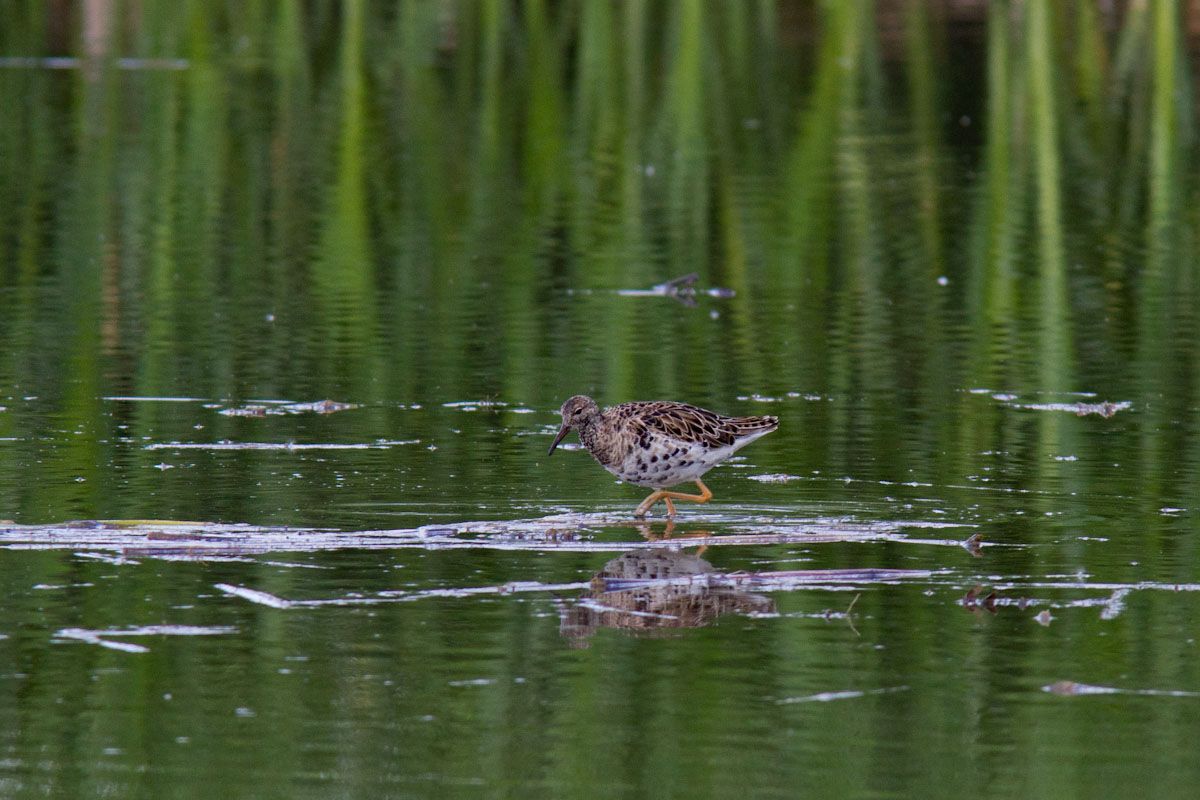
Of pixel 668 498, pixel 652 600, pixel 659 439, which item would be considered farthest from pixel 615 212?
pixel 652 600

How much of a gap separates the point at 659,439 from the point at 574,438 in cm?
218

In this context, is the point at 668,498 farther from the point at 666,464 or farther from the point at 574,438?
the point at 574,438

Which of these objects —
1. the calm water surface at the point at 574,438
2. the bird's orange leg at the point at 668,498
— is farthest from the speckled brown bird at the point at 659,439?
the calm water surface at the point at 574,438

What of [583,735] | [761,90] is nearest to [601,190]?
[761,90]

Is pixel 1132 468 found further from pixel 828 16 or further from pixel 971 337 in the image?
pixel 828 16

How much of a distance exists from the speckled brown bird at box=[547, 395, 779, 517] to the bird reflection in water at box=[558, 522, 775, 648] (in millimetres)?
1135

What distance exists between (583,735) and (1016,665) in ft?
5.93

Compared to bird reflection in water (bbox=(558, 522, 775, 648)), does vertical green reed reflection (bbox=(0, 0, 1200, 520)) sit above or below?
→ above

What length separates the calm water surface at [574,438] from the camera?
712cm

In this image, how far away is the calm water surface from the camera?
712 cm

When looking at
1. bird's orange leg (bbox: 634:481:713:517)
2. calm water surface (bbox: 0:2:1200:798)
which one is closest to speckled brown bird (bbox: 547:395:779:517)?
bird's orange leg (bbox: 634:481:713:517)

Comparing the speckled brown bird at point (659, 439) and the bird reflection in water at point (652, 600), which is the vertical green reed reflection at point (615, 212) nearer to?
the speckled brown bird at point (659, 439)

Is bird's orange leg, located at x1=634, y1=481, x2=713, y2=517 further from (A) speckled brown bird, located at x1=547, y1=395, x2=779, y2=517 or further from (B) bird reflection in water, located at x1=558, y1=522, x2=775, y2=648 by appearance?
(B) bird reflection in water, located at x1=558, y1=522, x2=775, y2=648

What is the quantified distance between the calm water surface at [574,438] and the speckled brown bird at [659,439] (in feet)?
0.72
